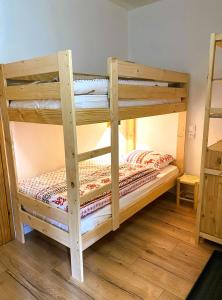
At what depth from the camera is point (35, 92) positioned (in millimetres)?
1726

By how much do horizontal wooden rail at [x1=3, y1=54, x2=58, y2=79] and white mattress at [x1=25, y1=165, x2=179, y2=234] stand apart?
1.16 metres

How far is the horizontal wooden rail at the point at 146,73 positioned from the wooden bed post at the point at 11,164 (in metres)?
1.03

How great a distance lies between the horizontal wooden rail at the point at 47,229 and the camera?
6.11ft

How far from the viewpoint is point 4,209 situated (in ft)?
7.68

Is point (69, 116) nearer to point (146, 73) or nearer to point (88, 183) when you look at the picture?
point (88, 183)

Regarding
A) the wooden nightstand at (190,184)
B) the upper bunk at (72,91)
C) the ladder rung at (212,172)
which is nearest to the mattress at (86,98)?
the upper bunk at (72,91)

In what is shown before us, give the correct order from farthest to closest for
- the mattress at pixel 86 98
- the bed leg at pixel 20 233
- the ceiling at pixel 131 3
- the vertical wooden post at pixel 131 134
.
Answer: the vertical wooden post at pixel 131 134 → the ceiling at pixel 131 3 → the bed leg at pixel 20 233 → the mattress at pixel 86 98

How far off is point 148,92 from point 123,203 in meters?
1.13

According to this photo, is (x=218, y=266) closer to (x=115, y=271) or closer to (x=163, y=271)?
(x=163, y=271)

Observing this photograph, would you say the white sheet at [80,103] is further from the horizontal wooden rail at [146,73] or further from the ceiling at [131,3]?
the ceiling at [131,3]

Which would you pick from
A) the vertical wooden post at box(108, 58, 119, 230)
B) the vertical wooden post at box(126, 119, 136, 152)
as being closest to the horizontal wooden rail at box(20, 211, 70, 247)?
the vertical wooden post at box(108, 58, 119, 230)

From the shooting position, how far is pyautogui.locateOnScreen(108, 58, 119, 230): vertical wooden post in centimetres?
179

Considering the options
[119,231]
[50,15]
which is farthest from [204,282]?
[50,15]

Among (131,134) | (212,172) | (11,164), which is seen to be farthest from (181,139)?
(11,164)
